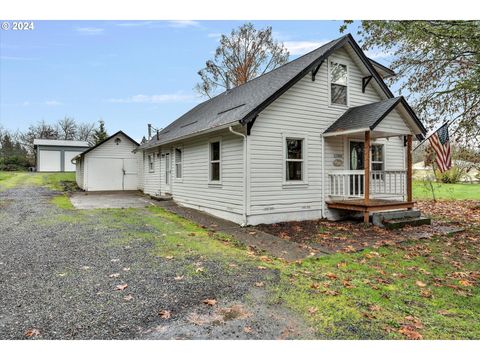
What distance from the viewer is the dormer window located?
10.9 m

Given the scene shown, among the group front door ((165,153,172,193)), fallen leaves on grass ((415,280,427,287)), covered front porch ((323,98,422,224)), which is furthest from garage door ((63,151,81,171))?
fallen leaves on grass ((415,280,427,287))

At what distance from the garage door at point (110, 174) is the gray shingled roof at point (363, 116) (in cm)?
1503

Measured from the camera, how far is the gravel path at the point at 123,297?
10.4ft

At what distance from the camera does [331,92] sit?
10930 millimetres

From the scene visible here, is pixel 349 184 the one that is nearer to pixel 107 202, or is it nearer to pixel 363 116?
pixel 363 116

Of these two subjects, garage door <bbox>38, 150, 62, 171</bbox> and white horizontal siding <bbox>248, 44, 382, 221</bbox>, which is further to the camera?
garage door <bbox>38, 150, 62, 171</bbox>

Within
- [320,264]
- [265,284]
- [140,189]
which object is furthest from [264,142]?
[140,189]

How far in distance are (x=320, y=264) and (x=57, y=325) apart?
4.15m

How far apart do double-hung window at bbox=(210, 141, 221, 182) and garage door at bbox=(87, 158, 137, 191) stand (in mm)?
12044

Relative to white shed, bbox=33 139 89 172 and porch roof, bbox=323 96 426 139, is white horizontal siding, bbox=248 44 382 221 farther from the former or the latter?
white shed, bbox=33 139 89 172

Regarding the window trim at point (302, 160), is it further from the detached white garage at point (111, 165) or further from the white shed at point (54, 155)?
the white shed at point (54, 155)

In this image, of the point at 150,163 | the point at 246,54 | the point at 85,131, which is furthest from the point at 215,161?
the point at 85,131

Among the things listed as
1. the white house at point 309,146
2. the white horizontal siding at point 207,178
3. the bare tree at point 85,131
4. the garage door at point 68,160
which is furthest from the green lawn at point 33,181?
the bare tree at point 85,131

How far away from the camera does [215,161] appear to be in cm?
1084
